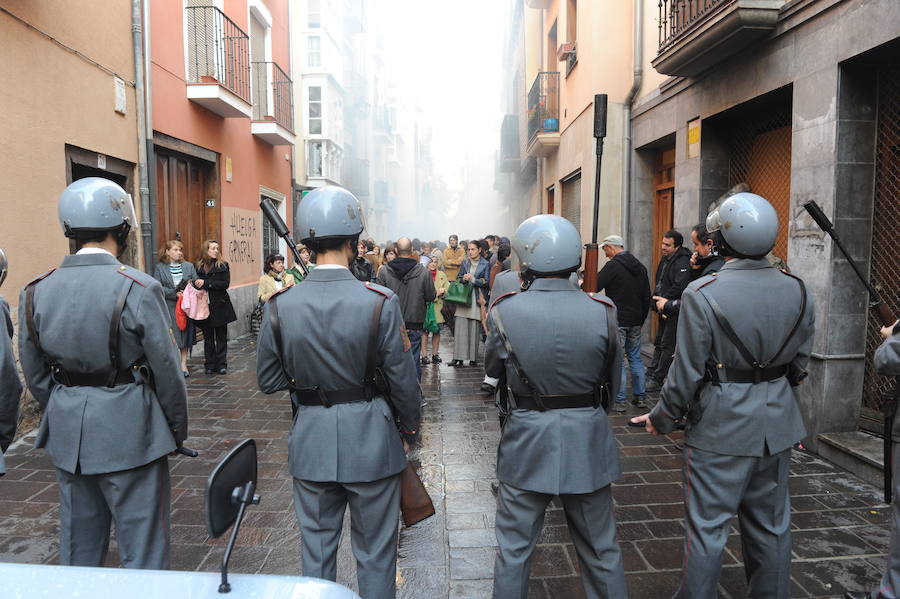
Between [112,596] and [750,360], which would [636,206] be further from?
[112,596]

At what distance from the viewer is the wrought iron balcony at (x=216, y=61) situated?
35.7 ft

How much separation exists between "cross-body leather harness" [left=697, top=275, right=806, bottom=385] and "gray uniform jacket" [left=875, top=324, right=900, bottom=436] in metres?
0.36

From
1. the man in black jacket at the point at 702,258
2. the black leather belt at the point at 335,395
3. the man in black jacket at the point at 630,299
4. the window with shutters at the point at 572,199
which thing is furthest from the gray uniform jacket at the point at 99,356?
the window with shutters at the point at 572,199

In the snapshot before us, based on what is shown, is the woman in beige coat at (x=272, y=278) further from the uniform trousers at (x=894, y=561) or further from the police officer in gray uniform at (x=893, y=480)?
the uniform trousers at (x=894, y=561)

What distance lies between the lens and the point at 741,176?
7.85 metres

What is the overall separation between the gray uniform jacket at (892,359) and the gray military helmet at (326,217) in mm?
2329

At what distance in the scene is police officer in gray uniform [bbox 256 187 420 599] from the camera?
2676 mm

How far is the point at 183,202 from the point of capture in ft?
36.6

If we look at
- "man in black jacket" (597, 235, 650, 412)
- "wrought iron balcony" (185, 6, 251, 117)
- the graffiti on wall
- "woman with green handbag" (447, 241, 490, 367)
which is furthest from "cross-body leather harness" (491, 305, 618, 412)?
the graffiti on wall

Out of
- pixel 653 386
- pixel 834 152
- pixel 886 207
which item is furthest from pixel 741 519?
pixel 653 386

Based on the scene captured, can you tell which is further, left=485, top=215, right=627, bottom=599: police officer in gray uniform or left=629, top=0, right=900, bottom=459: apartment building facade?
left=629, top=0, right=900, bottom=459: apartment building facade

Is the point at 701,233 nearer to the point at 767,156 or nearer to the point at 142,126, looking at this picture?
the point at 767,156

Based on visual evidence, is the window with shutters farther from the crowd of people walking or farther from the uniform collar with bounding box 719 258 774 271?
the crowd of people walking

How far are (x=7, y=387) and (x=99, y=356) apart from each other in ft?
1.57
